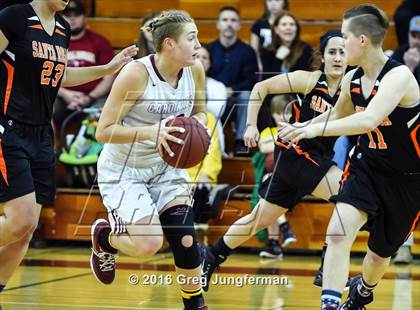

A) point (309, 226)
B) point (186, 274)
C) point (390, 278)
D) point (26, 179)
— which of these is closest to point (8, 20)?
point (26, 179)

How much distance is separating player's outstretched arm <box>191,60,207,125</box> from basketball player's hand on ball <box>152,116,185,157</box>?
1.50 feet

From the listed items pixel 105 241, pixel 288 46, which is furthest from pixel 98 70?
pixel 288 46

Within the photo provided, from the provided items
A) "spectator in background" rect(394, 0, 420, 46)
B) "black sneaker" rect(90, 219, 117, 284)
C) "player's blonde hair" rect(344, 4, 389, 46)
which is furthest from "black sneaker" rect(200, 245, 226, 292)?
"spectator in background" rect(394, 0, 420, 46)

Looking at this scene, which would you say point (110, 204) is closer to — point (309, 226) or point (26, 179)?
point (26, 179)

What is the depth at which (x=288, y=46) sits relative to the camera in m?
8.52

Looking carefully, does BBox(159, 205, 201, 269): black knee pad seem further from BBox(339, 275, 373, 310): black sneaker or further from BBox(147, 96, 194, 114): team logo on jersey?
BBox(339, 275, 373, 310): black sneaker

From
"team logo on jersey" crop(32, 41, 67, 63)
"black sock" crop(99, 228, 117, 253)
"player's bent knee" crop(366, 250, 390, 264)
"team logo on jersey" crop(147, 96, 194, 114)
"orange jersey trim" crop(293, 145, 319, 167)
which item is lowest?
"black sock" crop(99, 228, 117, 253)

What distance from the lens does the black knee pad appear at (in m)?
4.77

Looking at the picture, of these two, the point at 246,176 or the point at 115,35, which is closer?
the point at 246,176

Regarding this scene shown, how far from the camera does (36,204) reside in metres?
4.81

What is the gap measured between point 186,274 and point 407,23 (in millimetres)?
4963

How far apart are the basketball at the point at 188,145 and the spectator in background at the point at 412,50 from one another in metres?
4.08

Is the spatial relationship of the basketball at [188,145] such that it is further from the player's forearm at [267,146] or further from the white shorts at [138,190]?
the player's forearm at [267,146]

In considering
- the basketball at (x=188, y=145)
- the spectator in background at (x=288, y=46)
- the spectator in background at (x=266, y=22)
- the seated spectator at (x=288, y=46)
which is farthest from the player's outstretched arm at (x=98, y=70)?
the spectator in background at (x=266, y=22)
